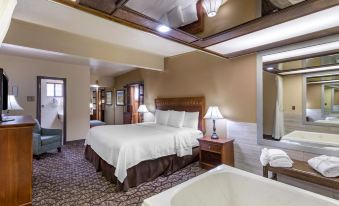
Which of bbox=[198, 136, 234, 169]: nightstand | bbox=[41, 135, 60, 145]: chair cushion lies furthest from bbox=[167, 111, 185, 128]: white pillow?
bbox=[41, 135, 60, 145]: chair cushion

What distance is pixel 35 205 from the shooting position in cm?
215

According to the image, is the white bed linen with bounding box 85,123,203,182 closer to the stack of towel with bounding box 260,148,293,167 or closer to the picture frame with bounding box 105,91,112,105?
the stack of towel with bounding box 260,148,293,167

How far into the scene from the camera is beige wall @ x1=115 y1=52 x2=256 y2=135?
3.18 meters

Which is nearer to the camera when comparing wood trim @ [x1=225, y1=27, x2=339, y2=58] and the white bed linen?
wood trim @ [x1=225, y1=27, x2=339, y2=58]

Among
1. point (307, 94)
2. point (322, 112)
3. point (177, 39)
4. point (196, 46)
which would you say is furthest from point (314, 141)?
point (177, 39)

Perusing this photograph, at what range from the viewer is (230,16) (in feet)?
7.68

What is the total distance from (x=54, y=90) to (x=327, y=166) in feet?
20.8

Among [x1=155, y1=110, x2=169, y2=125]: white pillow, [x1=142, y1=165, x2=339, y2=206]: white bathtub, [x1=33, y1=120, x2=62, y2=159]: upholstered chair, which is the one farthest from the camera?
[x1=155, y1=110, x2=169, y2=125]: white pillow

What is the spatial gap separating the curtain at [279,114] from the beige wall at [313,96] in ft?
1.11

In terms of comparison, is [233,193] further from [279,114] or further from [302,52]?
[302,52]

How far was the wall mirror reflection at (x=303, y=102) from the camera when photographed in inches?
93.7

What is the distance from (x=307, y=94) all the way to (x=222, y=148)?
1.51 meters

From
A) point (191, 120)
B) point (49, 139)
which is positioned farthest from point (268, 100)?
point (49, 139)

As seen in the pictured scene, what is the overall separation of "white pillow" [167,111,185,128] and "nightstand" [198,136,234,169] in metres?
0.71
